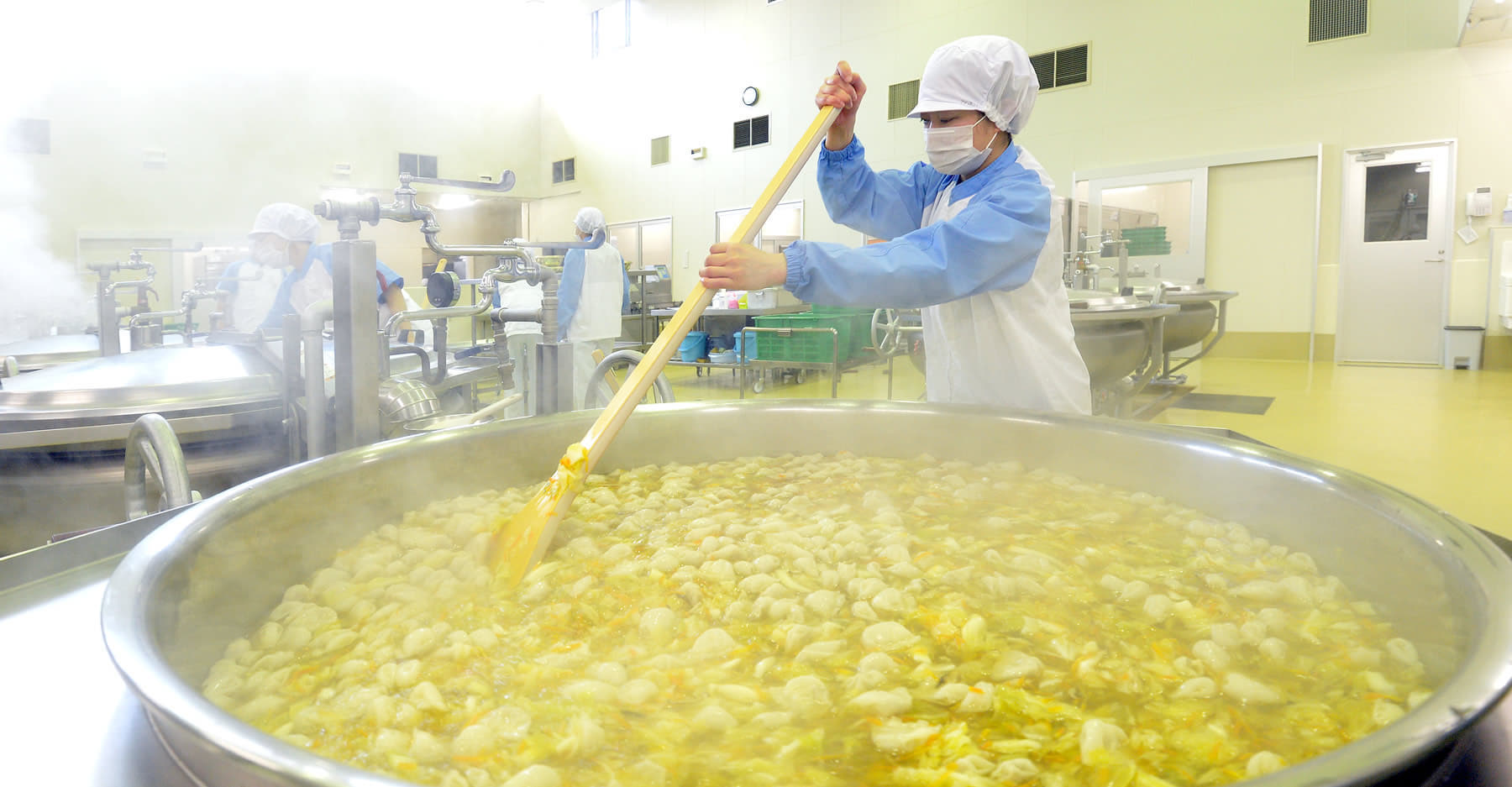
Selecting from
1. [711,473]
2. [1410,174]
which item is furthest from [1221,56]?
[711,473]

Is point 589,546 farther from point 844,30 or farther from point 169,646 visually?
point 844,30

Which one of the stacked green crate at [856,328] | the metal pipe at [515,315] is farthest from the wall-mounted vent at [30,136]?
the stacked green crate at [856,328]

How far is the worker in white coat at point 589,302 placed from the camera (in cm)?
470

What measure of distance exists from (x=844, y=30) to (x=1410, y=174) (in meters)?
5.89

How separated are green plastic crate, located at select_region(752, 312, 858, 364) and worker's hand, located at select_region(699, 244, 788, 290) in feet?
13.1

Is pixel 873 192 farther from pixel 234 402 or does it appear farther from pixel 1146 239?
pixel 1146 239

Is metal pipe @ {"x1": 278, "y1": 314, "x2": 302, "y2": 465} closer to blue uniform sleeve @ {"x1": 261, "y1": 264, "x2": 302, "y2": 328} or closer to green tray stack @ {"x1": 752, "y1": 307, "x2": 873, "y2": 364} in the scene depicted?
blue uniform sleeve @ {"x1": 261, "y1": 264, "x2": 302, "y2": 328}

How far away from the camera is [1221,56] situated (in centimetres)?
699

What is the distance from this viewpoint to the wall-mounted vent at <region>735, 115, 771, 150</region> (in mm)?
9930

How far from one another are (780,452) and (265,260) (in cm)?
273

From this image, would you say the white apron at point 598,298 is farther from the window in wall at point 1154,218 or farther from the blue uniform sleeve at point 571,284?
the window in wall at point 1154,218

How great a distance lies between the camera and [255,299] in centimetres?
382

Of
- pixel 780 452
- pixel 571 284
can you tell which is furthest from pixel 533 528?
pixel 571 284

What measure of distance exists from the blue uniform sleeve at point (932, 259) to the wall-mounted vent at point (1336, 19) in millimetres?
7334
